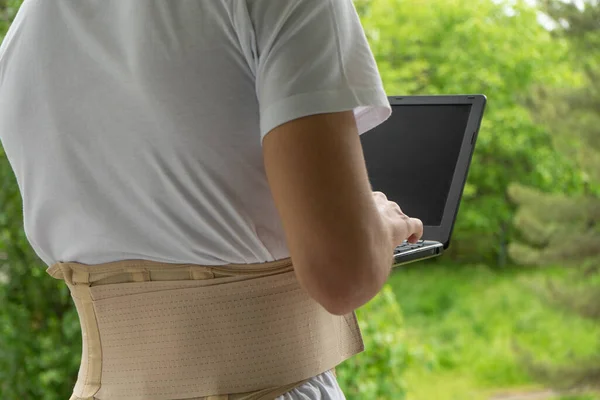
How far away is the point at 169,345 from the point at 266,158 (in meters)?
0.21

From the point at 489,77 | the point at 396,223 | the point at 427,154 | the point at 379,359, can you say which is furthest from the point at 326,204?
the point at 489,77

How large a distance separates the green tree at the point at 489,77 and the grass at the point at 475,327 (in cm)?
25

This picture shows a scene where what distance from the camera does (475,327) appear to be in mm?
5562

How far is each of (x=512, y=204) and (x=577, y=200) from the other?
1157mm

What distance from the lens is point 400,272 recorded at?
18.8 ft

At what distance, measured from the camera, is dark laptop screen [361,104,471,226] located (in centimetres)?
89

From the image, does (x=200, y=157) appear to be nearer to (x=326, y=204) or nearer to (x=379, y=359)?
(x=326, y=204)

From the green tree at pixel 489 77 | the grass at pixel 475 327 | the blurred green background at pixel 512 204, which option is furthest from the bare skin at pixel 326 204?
the green tree at pixel 489 77

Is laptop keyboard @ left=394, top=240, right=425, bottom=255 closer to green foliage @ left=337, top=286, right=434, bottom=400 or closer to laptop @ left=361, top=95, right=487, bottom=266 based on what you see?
laptop @ left=361, top=95, right=487, bottom=266

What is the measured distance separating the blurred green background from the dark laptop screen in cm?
310

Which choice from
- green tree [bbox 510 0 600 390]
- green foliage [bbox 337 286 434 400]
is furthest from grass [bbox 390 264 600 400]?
green foliage [bbox 337 286 434 400]

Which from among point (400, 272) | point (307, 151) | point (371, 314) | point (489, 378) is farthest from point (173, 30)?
point (400, 272)

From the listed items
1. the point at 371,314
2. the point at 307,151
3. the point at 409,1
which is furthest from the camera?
the point at 409,1

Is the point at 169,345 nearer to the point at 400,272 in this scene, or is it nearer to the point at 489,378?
the point at 489,378
